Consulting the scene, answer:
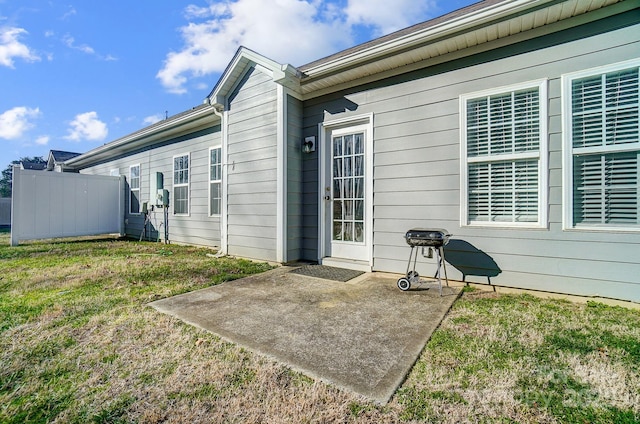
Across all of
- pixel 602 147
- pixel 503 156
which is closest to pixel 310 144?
pixel 503 156

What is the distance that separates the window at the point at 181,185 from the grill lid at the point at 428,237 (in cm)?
588

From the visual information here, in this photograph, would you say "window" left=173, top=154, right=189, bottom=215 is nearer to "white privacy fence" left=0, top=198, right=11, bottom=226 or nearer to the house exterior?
the house exterior

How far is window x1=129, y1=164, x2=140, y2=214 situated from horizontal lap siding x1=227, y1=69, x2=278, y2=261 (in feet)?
16.5

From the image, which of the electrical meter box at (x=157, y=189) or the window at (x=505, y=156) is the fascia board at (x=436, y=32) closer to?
the window at (x=505, y=156)

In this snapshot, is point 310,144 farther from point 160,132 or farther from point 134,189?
point 134,189

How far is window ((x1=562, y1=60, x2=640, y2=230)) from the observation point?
8.70 feet

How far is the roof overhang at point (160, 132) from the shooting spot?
621cm

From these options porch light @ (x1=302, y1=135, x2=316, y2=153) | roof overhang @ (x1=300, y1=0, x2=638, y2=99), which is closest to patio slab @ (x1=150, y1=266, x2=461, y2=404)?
porch light @ (x1=302, y1=135, x2=316, y2=153)

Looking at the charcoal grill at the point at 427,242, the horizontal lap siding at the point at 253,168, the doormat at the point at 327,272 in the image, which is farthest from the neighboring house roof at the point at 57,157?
the charcoal grill at the point at 427,242

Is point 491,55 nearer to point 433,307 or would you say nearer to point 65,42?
point 433,307

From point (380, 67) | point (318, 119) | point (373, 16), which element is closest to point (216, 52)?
point (373, 16)

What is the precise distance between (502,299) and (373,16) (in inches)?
210

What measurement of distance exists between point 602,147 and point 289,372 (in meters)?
3.46

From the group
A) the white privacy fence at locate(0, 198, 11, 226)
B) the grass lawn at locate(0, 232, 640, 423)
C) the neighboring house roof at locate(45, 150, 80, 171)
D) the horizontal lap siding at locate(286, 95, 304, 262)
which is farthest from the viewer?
A: the white privacy fence at locate(0, 198, 11, 226)
